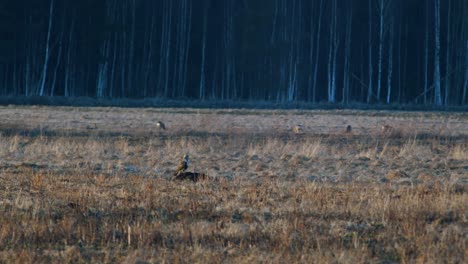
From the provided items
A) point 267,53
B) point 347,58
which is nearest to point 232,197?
point 347,58

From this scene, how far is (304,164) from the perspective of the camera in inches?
579

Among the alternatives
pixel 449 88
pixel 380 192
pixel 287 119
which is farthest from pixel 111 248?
pixel 449 88

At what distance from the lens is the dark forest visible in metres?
42.9

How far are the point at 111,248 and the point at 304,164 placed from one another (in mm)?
8274

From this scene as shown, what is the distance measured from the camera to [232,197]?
9.75m

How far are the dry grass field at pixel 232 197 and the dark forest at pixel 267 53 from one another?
2271 centimetres

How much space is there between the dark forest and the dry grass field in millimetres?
22711

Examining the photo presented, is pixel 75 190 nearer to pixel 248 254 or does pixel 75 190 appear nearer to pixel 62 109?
pixel 248 254

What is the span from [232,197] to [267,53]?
35.7m

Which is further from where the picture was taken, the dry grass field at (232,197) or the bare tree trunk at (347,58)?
the bare tree trunk at (347,58)

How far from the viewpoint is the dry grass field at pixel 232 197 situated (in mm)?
6820

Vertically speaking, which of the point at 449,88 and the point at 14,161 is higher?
the point at 449,88

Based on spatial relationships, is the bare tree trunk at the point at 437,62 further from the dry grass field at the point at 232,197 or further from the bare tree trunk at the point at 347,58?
the dry grass field at the point at 232,197

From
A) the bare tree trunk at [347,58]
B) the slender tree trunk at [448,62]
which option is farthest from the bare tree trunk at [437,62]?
the bare tree trunk at [347,58]
